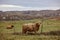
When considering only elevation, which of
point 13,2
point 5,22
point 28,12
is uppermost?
point 13,2

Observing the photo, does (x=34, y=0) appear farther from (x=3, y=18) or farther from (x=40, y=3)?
(x=3, y=18)

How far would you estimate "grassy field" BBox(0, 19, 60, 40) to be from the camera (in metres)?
3.19

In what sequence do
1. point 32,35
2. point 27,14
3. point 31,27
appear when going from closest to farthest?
point 32,35, point 27,14, point 31,27

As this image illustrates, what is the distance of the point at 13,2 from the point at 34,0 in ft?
1.68

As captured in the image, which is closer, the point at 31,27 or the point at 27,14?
the point at 27,14

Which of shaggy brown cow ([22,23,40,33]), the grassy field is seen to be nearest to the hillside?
the grassy field

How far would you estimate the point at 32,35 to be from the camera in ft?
11.0

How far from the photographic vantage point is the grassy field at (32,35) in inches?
125

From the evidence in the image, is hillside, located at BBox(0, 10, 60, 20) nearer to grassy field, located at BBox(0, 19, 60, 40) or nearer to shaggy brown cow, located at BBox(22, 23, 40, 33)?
grassy field, located at BBox(0, 19, 60, 40)

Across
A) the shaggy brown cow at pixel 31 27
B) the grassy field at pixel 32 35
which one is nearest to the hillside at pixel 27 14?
the grassy field at pixel 32 35

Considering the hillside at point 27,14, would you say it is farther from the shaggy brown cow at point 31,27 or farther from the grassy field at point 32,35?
the shaggy brown cow at point 31,27

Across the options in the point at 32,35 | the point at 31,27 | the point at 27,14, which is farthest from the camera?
A: the point at 31,27

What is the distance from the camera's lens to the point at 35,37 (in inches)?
127

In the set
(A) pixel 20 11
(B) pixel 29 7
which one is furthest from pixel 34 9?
(A) pixel 20 11
